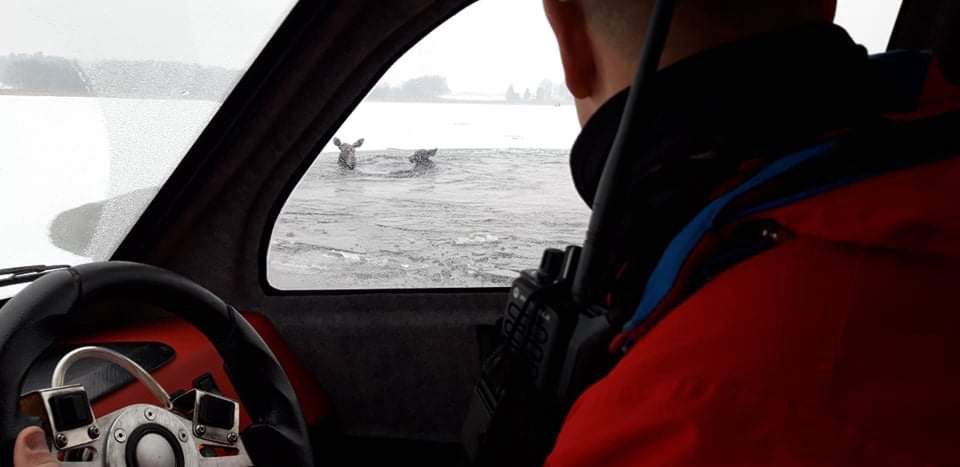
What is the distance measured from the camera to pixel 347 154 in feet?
7.28

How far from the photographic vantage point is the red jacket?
0.52 m

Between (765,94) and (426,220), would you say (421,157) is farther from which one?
(765,94)

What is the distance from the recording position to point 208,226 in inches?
87.1

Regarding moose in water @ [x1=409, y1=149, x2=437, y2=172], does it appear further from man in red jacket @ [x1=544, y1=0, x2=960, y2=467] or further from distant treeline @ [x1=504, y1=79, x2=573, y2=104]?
man in red jacket @ [x1=544, y1=0, x2=960, y2=467]

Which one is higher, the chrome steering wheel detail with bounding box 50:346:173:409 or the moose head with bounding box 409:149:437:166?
the moose head with bounding box 409:149:437:166

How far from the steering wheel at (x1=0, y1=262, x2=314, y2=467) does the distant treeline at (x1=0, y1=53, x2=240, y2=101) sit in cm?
56

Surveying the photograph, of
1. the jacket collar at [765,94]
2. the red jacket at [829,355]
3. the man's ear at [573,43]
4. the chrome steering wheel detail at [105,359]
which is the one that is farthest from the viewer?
the chrome steering wheel detail at [105,359]

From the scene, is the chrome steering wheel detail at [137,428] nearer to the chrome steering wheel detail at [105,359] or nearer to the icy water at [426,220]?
the chrome steering wheel detail at [105,359]

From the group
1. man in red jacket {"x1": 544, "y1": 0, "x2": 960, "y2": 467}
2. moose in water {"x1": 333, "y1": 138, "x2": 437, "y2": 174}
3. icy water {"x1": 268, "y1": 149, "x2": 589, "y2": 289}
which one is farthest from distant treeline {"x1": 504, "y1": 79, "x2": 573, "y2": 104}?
man in red jacket {"x1": 544, "y1": 0, "x2": 960, "y2": 467}

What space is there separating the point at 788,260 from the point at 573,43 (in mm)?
355

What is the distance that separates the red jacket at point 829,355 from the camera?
0.52 metres

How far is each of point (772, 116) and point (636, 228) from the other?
0.15 m

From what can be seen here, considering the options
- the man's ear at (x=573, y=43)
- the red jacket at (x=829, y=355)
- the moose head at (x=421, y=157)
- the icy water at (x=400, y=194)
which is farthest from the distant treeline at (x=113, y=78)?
the red jacket at (x=829, y=355)

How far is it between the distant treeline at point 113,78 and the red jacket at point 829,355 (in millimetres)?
1303
